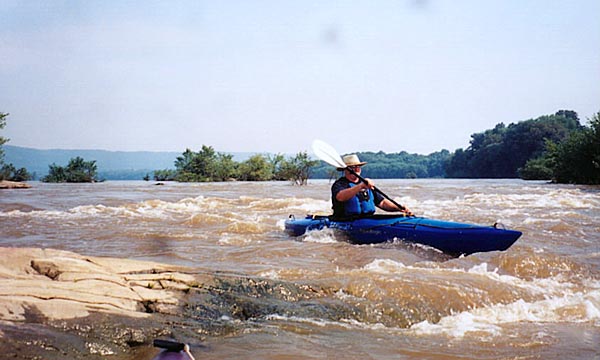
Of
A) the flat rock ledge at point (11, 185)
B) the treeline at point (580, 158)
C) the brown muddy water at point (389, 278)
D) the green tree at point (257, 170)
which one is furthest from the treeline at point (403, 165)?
the brown muddy water at point (389, 278)

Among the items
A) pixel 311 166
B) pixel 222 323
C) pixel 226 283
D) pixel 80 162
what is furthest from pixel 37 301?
pixel 80 162

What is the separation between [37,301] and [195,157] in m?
31.0

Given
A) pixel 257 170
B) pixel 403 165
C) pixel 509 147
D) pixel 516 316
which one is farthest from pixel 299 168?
pixel 403 165

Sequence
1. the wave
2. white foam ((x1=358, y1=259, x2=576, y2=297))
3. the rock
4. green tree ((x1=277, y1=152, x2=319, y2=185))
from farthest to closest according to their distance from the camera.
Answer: green tree ((x1=277, y1=152, x2=319, y2=185)) < white foam ((x1=358, y1=259, x2=576, y2=297)) < the wave < the rock

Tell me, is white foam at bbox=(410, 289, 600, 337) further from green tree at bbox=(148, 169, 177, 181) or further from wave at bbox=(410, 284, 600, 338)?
green tree at bbox=(148, 169, 177, 181)

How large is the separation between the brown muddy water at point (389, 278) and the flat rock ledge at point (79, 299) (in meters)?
0.38

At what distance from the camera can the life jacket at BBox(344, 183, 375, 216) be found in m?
6.55

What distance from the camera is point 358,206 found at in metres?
6.55

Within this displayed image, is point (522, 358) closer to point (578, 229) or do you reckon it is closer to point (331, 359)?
point (331, 359)

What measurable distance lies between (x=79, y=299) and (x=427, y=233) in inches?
158

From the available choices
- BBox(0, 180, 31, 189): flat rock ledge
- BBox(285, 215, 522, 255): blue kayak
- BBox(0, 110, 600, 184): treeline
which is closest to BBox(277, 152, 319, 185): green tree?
BBox(0, 110, 600, 184): treeline

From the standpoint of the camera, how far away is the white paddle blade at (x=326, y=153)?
7118 mm

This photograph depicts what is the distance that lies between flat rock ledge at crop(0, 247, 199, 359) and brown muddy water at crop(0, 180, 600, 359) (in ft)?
1.26

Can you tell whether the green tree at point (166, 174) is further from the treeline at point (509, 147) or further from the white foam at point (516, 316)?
the white foam at point (516, 316)
